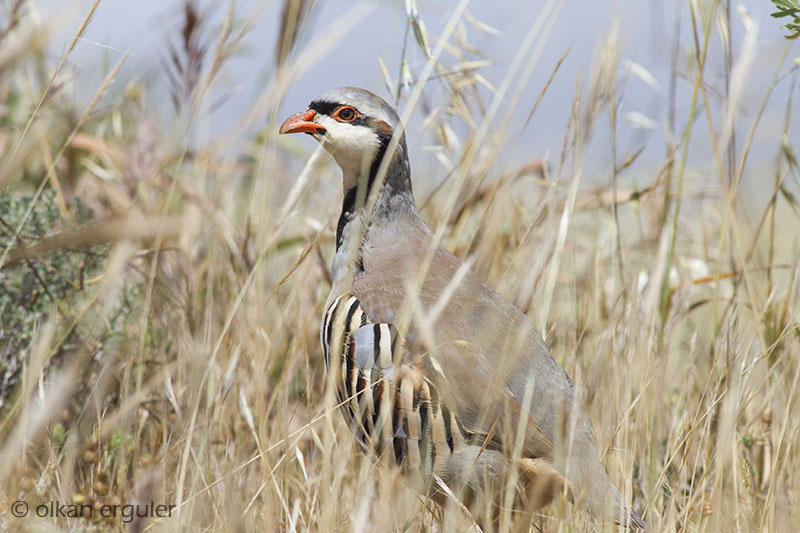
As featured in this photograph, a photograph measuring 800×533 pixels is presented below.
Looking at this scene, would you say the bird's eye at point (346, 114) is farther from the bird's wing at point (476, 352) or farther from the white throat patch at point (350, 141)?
the bird's wing at point (476, 352)

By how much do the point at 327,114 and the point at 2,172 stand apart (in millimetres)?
1261

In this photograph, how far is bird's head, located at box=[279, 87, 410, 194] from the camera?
2.80 metres

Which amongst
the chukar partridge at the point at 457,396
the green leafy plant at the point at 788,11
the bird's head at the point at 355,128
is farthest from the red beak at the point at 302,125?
the green leafy plant at the point at 788,11

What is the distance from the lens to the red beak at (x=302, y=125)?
9.34 feet

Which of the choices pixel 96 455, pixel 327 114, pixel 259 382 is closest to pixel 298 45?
pixel 327 114

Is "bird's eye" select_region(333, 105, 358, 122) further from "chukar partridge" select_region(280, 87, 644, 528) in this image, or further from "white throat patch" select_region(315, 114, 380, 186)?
"chukar partridge" select_region(280, 87, 644, 528)

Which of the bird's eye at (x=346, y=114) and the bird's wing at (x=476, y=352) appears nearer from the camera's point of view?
the bird's wing at (x=476, y=352)

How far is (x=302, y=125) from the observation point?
285 cm

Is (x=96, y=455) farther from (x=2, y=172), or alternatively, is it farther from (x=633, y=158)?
(x=633, y=158)

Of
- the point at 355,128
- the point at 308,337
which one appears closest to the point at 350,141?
the point at 355,128

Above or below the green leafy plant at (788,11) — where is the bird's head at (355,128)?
below

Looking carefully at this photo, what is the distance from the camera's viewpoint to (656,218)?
13.3 feet

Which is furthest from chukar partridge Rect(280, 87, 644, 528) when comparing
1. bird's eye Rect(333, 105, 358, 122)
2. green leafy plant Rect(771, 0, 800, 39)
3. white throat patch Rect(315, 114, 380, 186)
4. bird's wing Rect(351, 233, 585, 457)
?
green leafy plant Rect(771, 0, 800, 39)

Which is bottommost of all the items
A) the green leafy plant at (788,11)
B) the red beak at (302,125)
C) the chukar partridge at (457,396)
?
the chukar partridge at (457,396)
